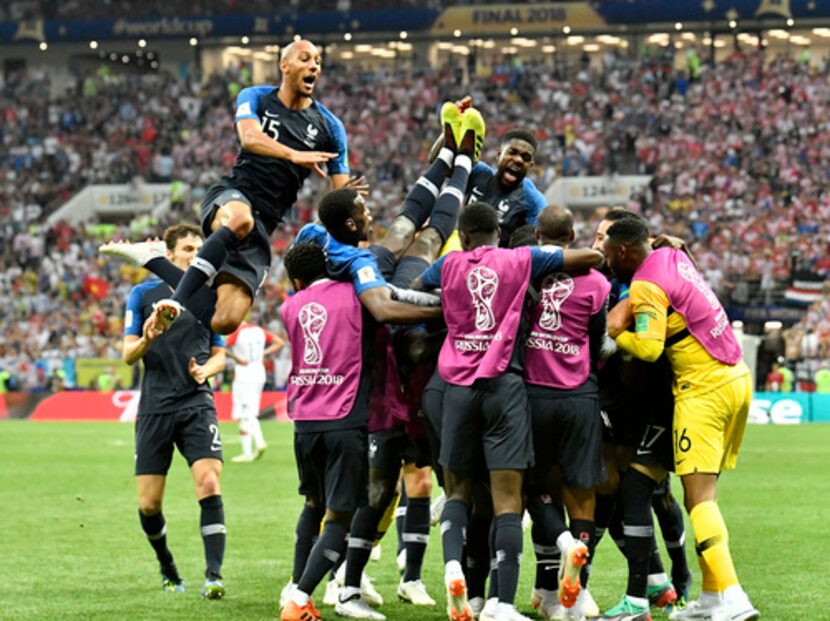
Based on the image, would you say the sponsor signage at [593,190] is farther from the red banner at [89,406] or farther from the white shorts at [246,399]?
the white shorts at [246,399]

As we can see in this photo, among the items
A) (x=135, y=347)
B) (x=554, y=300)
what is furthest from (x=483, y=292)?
(x=135, y=347)

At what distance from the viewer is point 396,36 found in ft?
166

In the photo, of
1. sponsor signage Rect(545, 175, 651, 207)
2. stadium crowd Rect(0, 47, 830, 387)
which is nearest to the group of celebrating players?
stadium crowd Rect(0, 47, 830, 387)

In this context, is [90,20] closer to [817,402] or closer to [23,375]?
[23,375]

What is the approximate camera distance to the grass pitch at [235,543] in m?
9.45

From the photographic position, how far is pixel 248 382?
21.9m

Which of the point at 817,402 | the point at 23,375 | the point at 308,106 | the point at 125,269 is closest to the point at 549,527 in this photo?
the point at 308,106

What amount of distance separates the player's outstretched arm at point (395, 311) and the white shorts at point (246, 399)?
13024 millimetres

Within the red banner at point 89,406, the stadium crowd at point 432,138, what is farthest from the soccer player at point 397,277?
the stadium crowd at point 432,138

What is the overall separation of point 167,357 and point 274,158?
162 cm

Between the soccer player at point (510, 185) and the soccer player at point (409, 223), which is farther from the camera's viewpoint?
the soccer player at point (510, 185)

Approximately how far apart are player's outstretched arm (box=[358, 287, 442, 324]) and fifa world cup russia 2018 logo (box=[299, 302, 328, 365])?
34 centimetres

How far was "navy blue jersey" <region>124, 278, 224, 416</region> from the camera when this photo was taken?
10.3m

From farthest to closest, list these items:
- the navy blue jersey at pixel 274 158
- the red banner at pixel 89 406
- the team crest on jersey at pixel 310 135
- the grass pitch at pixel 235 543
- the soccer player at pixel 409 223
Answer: the red banner at pixel 89 406 < the team crest on jersey at pixel 310 135 < the navy blue jersey at pixel 274 158 < the grass pitch at pixel 235 543 < the soccer player at pixel 409 223
